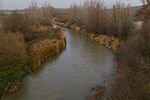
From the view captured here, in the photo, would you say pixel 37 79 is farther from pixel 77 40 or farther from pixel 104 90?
pixel 77 40

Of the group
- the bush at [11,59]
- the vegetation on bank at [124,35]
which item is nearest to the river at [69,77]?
the bush at [11,59]

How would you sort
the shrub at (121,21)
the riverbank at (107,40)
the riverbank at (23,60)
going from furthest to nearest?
the shrub at (121,21) < the riverbank at (107,40) < the riverbank at (23,60)

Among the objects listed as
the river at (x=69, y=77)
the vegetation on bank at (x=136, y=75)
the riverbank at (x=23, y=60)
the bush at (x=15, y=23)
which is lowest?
the river at (x=69, y=77)

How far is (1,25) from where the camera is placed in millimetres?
24844

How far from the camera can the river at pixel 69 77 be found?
12.9 metres

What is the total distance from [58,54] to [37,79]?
7308 mm

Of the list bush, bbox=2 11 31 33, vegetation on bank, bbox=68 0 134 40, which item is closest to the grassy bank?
vegetation on bank, bbox=68 0 134 40

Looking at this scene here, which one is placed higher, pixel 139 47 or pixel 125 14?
pixel 125 14

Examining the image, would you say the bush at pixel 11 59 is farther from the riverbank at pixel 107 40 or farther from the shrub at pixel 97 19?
the shrub at pixel 97 19

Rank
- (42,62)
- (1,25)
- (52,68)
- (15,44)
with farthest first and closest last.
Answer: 1. (1,25)
2. (42,62)
3. (52,68)
4. (15,44)

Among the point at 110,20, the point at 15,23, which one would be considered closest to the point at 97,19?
the point at 110,20

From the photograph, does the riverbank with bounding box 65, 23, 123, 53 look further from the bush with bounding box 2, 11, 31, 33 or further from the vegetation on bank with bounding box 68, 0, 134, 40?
the bush with bounding box 2, 11, 31, 33

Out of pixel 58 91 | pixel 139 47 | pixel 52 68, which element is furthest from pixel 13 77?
pixel 139 47

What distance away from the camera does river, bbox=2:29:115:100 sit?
1295 cm
